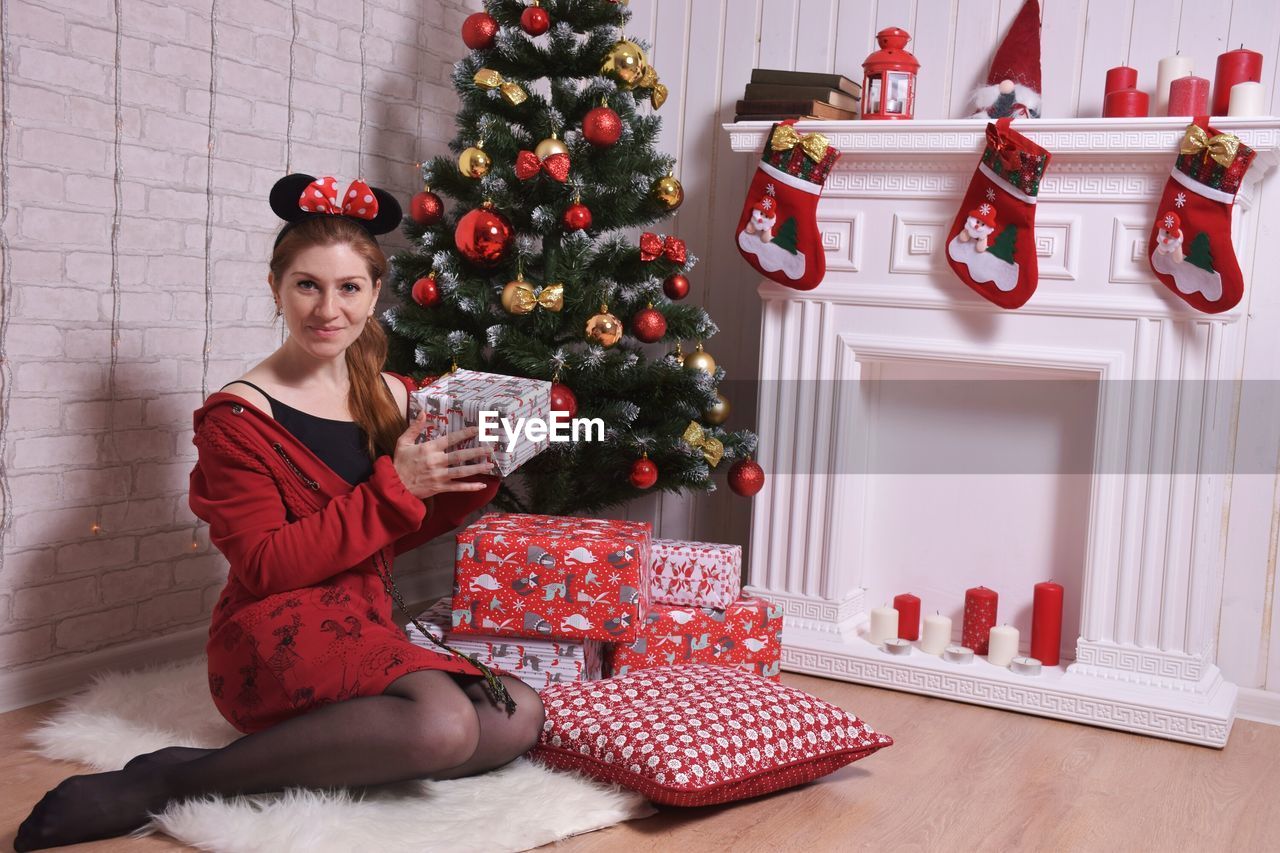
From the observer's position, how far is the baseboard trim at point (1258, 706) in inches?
101

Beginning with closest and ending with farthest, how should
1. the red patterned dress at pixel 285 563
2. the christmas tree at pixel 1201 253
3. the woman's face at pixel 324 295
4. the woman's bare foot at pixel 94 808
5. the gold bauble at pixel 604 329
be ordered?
the woman's bare foot at pixel 94 808 → the red patterned dress at pixel 285 563 → the woman's face at pixel 324 295 → the christmas tree at pixel 1201 253 → the gold bauble at pixel 604 329

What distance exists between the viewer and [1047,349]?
8.36ft

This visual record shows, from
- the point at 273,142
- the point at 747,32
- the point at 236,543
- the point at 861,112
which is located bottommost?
the point at 236,543

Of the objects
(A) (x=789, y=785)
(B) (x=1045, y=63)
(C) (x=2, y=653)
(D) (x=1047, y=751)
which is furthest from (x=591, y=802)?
(B) (x=1045, y=63)

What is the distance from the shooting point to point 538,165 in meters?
2.52

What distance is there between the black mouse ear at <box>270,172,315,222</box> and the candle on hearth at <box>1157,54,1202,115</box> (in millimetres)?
1816

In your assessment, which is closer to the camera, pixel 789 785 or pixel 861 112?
pixel 789 785

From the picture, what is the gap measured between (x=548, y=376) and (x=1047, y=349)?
1.11m

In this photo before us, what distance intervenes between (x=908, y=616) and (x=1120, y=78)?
4.35 ft

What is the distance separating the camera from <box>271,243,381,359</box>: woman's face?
6.24 ft

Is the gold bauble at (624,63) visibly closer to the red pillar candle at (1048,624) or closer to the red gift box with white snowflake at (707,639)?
the red gift box with white snowflake at (707,639)

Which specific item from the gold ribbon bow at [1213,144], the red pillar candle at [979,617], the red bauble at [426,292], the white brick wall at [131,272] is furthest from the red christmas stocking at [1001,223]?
the white brick wall at [131,272]

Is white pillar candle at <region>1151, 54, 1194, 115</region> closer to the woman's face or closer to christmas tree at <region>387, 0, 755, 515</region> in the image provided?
christmas tree at <region>387, 0, 755, 515</region>

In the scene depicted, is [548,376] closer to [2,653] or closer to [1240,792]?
[2,653]
